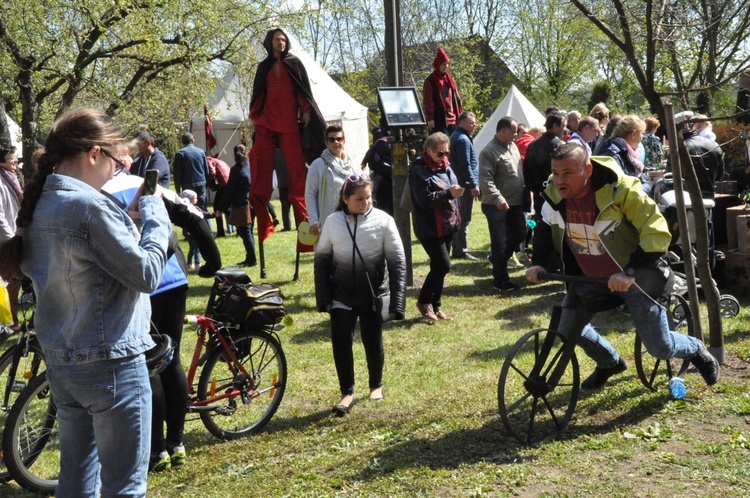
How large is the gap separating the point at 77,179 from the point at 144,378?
31.3 inches

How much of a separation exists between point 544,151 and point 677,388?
426cm

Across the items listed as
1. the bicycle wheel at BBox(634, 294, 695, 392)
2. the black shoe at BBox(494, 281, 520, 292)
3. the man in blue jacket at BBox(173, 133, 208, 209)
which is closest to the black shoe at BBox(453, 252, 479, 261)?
the black shoe at BBox(494, 281, 520, 292)

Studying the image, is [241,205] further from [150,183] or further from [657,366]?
[150,183]

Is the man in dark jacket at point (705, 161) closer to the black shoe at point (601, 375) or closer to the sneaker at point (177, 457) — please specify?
the black shoe at point (601, 375)

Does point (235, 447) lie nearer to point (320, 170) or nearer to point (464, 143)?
point (320, 170)

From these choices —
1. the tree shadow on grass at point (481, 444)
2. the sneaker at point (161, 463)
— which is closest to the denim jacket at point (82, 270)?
the sneaker at point (161, 463)

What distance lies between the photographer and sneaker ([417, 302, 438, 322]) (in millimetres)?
8539

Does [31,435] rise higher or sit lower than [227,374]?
lower

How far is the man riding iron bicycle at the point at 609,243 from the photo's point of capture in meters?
4.82

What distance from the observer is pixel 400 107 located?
29.7 ft

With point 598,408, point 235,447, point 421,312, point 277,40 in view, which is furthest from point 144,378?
point 277,40

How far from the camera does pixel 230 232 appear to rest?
17078 millimetres

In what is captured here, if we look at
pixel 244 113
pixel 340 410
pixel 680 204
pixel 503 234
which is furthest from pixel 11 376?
pixel 244 113

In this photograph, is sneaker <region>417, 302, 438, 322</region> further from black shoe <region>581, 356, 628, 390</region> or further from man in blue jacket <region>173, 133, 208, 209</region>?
man in blue jacket <region>173, 133, 208, 209</region>
